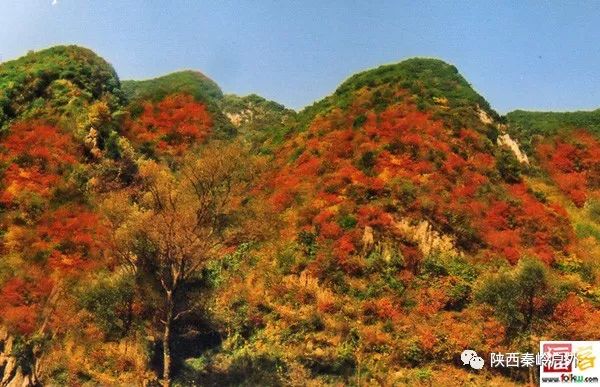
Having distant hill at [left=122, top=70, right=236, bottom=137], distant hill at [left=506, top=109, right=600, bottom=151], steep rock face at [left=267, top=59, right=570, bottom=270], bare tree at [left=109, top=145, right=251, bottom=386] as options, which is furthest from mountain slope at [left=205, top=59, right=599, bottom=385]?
distant hill at [left=122, top=70, right=236, bottom=137]

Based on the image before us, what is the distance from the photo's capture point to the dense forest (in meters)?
29.4

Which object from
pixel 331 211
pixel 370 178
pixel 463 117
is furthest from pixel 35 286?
pixel 463 117

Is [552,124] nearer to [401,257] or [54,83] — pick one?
[401,257]

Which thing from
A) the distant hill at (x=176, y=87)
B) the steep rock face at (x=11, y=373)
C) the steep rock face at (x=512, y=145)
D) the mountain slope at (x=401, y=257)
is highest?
the distant hill at (x=176, y=87)

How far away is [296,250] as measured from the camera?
3728cm

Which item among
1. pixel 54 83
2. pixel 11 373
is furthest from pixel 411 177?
pixel 54 83

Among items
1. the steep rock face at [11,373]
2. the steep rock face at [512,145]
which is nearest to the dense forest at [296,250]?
the steep rock face at [11,373]

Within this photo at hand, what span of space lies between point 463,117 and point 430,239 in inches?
731

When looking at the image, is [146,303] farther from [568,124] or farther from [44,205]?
[568,124]

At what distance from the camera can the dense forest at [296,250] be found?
2944cm

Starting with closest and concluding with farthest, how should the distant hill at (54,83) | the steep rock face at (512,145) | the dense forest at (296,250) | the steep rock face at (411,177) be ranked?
the dense forest at (296,250) < the steep rock face at (411,177) < the distant hill at (54,83) < the steep rock face at (512,145)

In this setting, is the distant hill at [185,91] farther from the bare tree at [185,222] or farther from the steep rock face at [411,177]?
the bare tree at [185,222]

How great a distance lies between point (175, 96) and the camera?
71375mm

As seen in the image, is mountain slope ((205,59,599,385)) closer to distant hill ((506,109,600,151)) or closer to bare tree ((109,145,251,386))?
bare tree ((109,145,251,386))
